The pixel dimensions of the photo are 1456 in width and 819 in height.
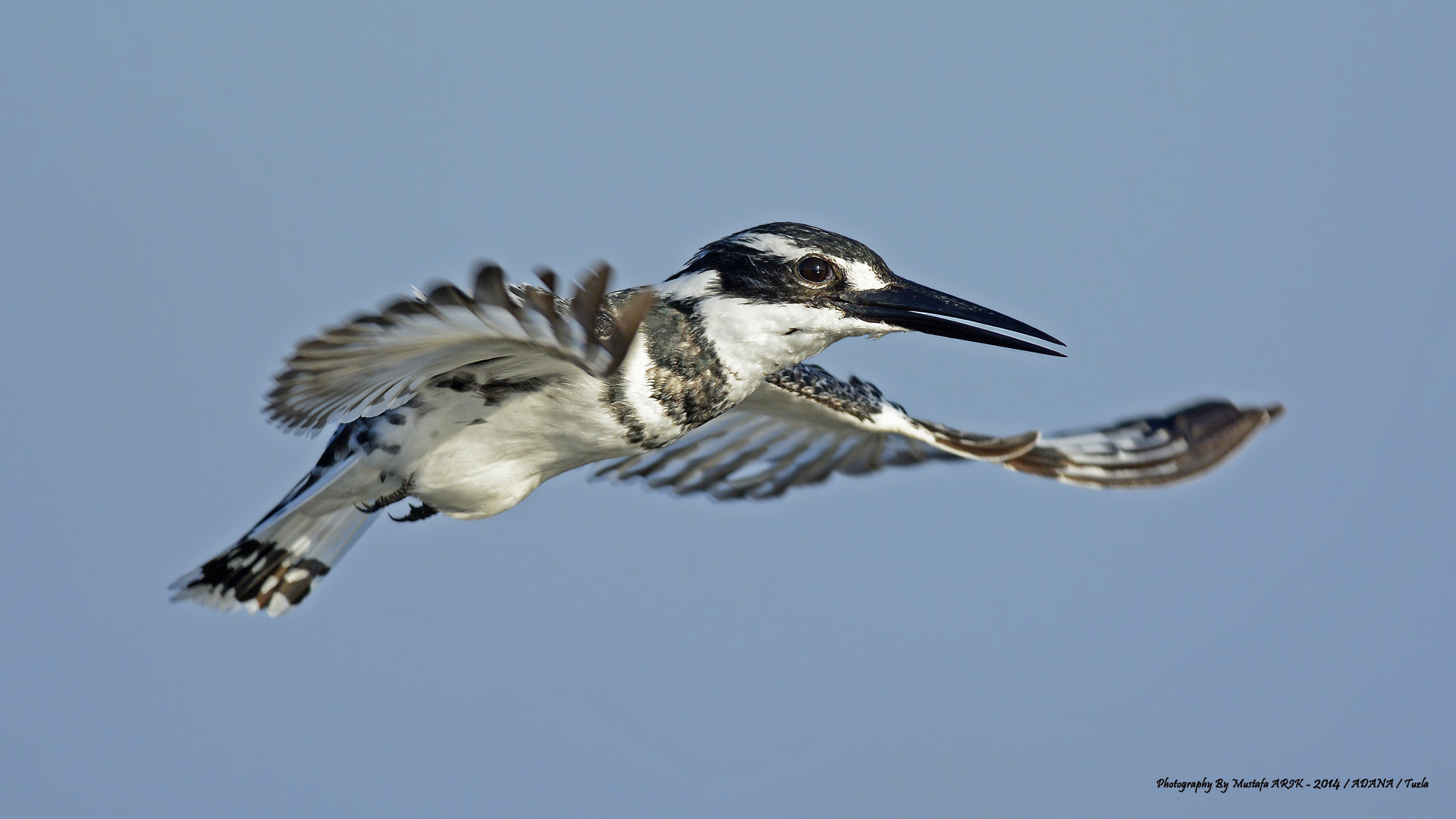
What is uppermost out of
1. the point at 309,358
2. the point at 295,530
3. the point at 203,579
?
the point at 309,358

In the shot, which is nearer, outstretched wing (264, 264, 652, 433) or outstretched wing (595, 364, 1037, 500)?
outstretched wing (264, 264, 652, 433)

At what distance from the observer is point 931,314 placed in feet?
18.9

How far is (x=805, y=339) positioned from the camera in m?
5.64

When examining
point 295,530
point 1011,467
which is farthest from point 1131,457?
point 295,530

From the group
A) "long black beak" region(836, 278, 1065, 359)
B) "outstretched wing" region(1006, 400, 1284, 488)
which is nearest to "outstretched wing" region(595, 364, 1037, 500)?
"outstretched wing" region(1006, 400, 1284, 488)

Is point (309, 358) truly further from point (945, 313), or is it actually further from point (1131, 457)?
point (1131, 457)

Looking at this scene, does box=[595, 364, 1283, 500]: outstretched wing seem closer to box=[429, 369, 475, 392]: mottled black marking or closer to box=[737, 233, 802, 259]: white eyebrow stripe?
box=[737, 233, 802, 259]: white eyebrow stripe

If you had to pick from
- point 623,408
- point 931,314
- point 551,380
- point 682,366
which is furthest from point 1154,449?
point 551,380

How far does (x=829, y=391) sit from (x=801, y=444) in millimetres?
927

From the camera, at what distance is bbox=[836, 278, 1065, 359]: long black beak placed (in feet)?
18.6

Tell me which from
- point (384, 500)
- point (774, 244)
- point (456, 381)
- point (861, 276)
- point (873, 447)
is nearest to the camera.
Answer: point (456, 381)

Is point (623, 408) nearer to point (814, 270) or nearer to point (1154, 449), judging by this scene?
point (814, 270)

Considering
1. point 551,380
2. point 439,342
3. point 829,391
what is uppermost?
point 829,391

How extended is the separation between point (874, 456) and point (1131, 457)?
1.72 meters
